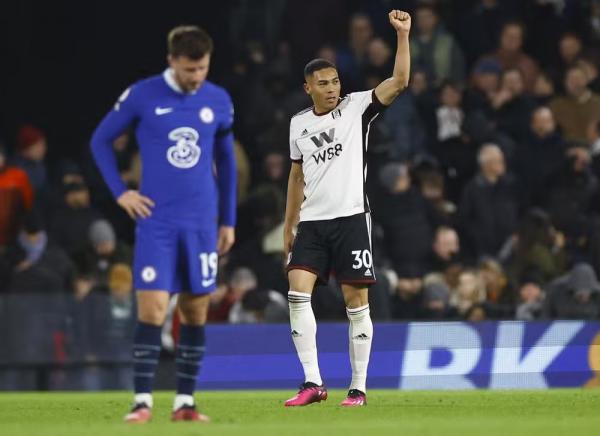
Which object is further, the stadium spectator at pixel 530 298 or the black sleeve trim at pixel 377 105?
the stadium spectator at pixel 530 298

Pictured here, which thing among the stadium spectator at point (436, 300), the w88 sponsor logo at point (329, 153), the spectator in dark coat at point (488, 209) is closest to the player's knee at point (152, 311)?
the w88 sponsor logo at point (329, 153)

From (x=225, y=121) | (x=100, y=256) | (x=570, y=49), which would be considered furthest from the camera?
(x=570, y=49)

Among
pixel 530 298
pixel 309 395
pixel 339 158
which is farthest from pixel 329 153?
pixel 530 298

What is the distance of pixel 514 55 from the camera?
63.6ft

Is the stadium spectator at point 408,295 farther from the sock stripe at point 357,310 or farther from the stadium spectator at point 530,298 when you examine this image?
the sock stripe at point 357,310

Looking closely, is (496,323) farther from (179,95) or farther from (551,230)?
(179,95)

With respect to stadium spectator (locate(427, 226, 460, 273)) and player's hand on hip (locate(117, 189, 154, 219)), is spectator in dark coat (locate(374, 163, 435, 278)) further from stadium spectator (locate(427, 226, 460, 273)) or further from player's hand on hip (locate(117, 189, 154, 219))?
player's hand on hip (locate(117, 189, 154, 219))

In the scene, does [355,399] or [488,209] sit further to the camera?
[488,209]

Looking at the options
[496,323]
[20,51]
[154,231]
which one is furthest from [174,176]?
[20,51]

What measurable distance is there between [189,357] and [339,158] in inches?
89.2

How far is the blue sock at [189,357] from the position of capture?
9367mm

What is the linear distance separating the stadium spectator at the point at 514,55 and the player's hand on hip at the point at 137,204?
10.6 m

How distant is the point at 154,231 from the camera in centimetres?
930

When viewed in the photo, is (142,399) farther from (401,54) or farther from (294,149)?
(401,54)
